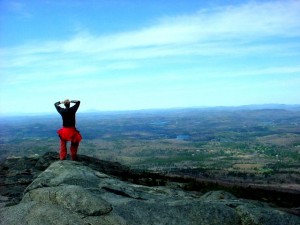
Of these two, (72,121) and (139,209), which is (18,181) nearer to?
(72,121)

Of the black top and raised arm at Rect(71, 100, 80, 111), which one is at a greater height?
raised arm at Rect(71, 100, 80, 111)

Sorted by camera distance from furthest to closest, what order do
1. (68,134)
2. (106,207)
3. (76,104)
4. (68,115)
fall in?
1. (76,104)
2. (68,134)
3. (68,115)
4. (106,207)

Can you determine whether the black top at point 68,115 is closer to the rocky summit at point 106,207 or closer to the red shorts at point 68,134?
the red shorts at point 68,134

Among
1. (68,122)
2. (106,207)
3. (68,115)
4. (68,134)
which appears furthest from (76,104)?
(106,207)

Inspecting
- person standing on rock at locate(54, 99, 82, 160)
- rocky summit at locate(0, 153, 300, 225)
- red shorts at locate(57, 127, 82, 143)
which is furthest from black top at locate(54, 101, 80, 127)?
rocky summit at locate(0, 153, 300, 225)

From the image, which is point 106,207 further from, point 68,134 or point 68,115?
point 68,115

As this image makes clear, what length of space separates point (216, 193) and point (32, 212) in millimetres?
10261

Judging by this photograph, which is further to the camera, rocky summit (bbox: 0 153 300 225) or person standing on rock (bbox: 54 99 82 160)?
person standing on rock (bbox: 54 99 82 160)

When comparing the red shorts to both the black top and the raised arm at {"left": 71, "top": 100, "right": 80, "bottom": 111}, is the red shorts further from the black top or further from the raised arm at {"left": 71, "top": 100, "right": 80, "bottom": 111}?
the raised arm at {"left": 71, "top": 100, "right": 80, "bottom": 111}

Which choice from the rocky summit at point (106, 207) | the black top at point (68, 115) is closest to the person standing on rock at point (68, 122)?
the black top at point (68, 115)

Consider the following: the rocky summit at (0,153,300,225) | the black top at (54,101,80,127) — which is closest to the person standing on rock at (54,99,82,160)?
the black top at (54,101,80,127)

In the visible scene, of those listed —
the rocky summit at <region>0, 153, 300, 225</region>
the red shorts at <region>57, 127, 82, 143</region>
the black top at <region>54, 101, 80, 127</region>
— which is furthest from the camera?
the red shorts at <region>57, 127, 82, 143</region>

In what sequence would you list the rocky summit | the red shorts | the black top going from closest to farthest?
the rocky summit, the black top, the red shorts

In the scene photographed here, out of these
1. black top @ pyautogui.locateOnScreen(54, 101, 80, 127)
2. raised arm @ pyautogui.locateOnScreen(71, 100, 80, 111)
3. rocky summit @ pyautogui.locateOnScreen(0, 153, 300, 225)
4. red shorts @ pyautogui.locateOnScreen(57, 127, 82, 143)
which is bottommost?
rocky summit @ pyautogui.locateOnScreen(0, 153, 300, 225)
